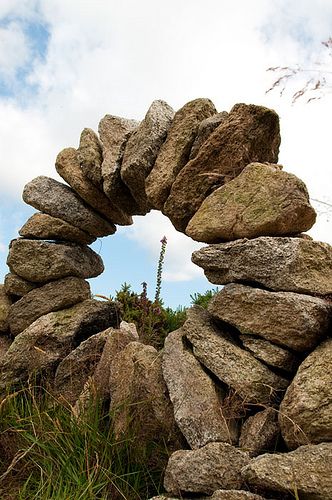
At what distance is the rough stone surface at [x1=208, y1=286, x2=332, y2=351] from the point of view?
12.9 ft

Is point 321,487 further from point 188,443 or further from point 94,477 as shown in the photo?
point 94,477

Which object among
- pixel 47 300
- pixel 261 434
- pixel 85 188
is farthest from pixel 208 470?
pixel 85 188

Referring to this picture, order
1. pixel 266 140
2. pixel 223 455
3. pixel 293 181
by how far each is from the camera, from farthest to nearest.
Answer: pixel 266 140 → pixel 293 181 → pixel 223 455

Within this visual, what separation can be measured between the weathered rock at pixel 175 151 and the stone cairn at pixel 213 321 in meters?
0.01

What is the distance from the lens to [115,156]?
569 cm

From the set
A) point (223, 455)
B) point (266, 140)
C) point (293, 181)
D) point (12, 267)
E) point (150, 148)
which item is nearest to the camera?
point (223, 455)

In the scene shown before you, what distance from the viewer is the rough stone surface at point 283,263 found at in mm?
4070

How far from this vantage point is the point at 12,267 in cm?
625

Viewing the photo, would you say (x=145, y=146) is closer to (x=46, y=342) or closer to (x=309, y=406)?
(x=46, y=342)

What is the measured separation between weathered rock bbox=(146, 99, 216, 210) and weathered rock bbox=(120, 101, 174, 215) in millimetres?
95

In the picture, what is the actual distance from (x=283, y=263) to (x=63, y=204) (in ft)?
9.51

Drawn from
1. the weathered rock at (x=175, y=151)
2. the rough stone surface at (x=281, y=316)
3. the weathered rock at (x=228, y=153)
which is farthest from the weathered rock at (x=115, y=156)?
the rough stone surface at (x=281, y=316)

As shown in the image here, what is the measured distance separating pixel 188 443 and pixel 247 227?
1589mm

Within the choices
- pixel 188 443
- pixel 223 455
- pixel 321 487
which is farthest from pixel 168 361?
pixel 321 487
